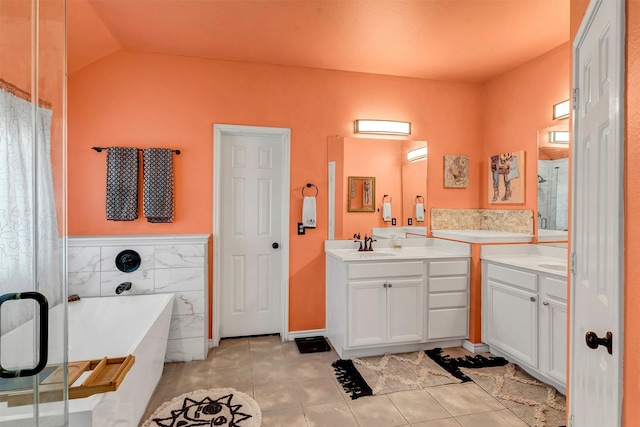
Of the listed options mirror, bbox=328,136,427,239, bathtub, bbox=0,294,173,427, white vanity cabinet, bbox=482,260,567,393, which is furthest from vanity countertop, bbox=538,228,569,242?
bathtub, bbox=0,294,173,427

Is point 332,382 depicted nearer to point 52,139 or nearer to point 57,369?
point 57,369

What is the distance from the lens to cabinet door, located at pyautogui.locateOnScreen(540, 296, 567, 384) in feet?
7.34

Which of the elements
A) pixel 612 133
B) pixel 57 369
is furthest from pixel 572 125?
pixel 57 369

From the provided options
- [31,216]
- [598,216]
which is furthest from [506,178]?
[31,216]

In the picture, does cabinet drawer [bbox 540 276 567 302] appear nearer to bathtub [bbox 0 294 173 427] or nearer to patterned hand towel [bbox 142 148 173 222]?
bathtub [bbox 0 294 173 427]

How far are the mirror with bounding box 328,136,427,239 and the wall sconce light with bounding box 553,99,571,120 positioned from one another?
1.20 metres

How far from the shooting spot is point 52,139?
899 millimetres

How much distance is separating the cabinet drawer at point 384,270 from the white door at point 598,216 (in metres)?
1.53

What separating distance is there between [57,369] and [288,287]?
7.98 feet

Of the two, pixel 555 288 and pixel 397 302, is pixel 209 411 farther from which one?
pixel 555 288

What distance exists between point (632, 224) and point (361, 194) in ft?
8.19

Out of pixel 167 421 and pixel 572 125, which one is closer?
pixel 572 125

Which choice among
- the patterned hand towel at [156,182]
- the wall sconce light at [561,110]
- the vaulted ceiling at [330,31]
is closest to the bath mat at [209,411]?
the patterned hand towel at [156,182]

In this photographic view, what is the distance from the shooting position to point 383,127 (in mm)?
3408
